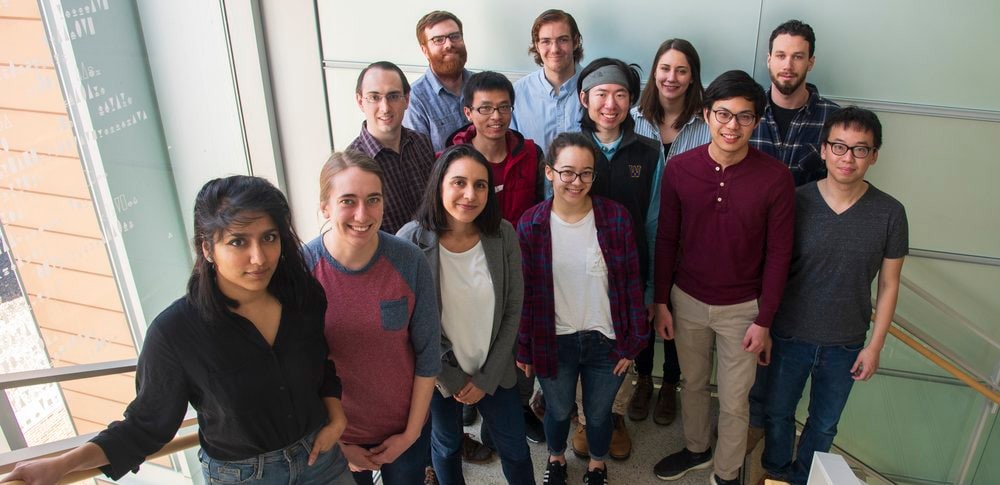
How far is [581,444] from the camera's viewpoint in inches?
108

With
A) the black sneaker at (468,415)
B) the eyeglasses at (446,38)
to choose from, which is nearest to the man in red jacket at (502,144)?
the eyeglasses at (446,38)

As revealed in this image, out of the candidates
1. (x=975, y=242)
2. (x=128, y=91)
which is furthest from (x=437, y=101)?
(x=975, y=242)

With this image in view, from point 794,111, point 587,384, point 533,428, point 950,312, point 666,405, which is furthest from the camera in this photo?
point 666,405

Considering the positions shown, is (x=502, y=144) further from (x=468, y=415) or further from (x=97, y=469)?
(x=97, y=469)

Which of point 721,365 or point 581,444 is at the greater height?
point 721,365

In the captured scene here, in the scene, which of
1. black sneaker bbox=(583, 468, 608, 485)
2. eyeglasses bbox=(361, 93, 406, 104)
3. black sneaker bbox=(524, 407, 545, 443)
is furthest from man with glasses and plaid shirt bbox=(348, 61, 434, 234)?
black sneaker bbox=(583, 468, 608, 485)

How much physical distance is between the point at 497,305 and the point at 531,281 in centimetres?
20

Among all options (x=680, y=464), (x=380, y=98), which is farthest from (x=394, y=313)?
(x=680, y=464)

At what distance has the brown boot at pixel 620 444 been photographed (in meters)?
2.78

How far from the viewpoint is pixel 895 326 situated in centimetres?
288

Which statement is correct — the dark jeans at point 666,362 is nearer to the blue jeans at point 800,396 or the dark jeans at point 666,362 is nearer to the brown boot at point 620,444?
the brown boot at point 620,444

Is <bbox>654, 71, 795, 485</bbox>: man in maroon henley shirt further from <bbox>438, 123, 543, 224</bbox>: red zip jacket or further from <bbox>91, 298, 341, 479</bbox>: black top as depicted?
<bbox>91, 298, 341, 479</bbox>: black top

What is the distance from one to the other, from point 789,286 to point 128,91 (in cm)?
301

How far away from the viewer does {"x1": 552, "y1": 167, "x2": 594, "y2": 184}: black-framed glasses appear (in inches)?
81.5
